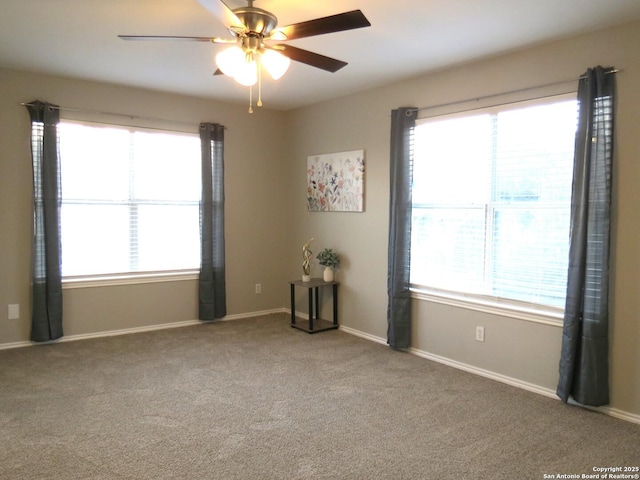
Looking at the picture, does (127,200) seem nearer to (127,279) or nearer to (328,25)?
(127,279)

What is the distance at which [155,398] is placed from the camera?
324 centimetres

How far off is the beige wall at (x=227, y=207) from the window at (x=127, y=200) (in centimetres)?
19

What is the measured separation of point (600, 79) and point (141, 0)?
2.86 m

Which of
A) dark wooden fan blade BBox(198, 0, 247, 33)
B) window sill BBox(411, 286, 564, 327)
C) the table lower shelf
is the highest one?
dark wooden fan blade BBox(198, 0, 247, 33)

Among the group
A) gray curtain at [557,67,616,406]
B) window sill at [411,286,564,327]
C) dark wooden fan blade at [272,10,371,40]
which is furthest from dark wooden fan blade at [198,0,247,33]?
window sill at [411,286,564,327]

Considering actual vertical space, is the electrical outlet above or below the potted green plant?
below

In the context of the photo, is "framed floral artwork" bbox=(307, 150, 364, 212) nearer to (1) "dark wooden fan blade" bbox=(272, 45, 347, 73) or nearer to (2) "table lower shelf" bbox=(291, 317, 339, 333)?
(2) "table lower shelf" bbox=(291, 317, 339, 333)

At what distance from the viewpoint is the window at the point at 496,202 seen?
3.32m

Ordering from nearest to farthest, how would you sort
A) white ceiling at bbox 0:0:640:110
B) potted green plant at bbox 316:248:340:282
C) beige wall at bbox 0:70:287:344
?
white ceiling at bbox 0:0:640:110, beige wall at bbox 0:70:287:344, potted green plant at bbox 316:248:340:282

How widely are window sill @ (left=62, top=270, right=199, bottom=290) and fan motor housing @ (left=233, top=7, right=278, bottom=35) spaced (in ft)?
10.7

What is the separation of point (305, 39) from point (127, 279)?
119 inches

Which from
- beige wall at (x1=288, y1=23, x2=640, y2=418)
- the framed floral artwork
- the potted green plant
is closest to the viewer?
beige wall at (x1=288, y1=23, x2=640, y2=418)

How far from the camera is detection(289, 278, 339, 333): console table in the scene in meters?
4.95

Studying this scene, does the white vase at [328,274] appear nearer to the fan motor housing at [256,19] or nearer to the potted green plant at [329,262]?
the potted green plant at [329,262]
